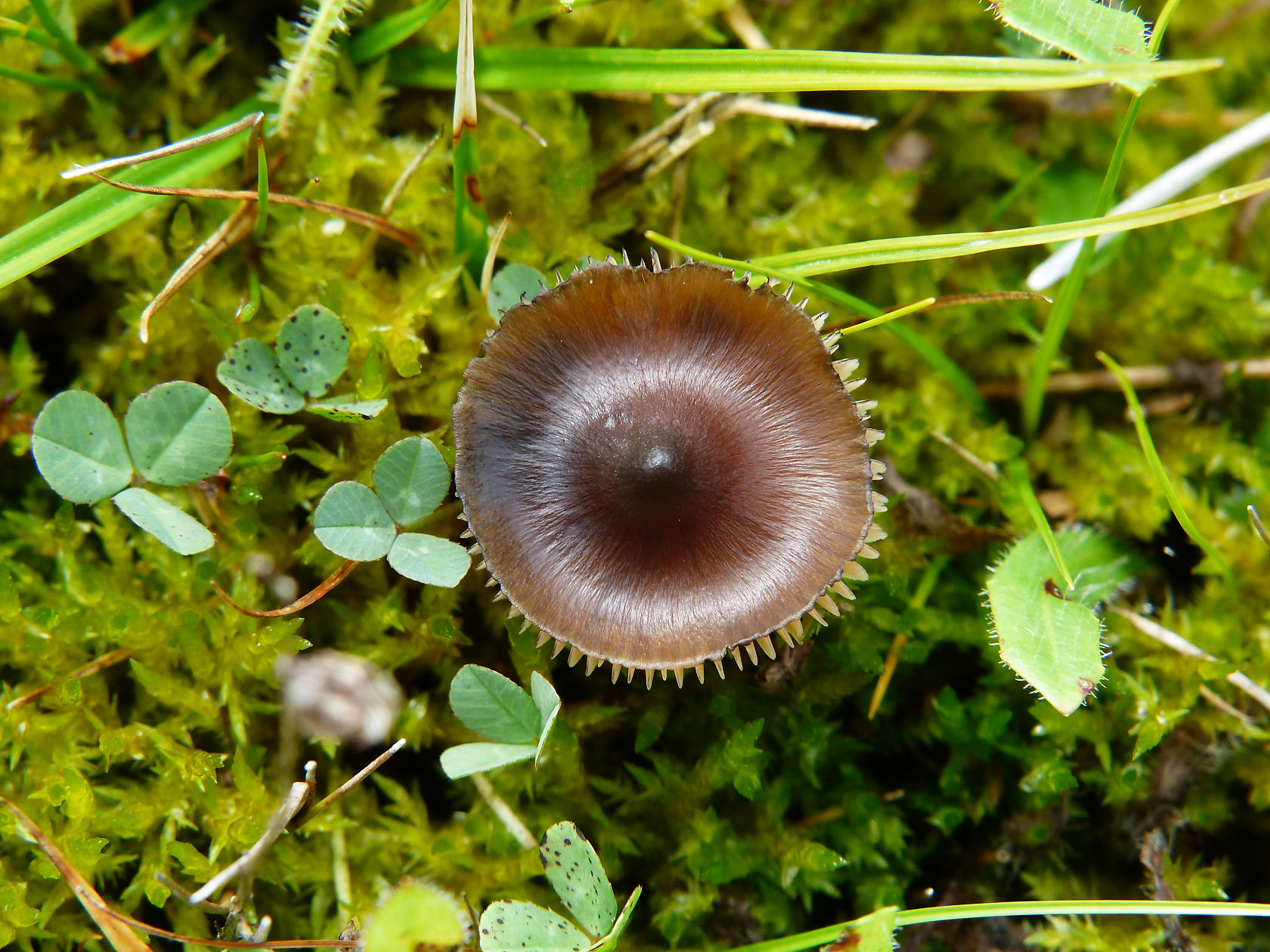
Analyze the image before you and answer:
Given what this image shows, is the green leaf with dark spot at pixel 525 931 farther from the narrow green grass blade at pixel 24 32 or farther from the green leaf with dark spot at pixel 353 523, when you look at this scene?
the narrow green grass blade at pixel 24 32

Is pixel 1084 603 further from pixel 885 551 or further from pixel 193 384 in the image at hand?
pixel 193 384

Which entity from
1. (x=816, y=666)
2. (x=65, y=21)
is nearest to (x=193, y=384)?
(x=65, y=21)

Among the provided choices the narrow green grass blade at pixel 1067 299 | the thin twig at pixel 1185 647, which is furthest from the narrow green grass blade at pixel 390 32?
the thin twig at pixel 1185 647

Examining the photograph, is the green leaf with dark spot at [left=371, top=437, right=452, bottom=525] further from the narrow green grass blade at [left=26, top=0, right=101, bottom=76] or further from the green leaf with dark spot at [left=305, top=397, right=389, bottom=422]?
the narrow green grass blade at [left=26, top=0, right=101, bottom=76]

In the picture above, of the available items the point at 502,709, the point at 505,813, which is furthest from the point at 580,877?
the point at 502,709

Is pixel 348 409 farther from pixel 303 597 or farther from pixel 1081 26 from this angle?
pixel 1081 26

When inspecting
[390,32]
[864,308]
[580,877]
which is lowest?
[580,877]

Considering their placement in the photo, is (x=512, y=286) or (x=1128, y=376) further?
(x=1128, y=376)
